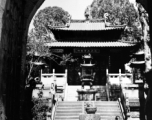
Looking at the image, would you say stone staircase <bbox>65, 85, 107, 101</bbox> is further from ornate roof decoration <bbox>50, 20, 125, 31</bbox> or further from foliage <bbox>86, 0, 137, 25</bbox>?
foliage <bbox>86, 0, 137, 25</bbox>

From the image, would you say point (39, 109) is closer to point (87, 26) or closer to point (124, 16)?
point (87, 26)

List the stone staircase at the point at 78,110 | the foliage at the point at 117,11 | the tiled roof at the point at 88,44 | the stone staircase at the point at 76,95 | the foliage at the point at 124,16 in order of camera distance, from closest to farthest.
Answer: the stone staircase at the point at 78,110, the stone staircase at the point at 76,95, the tiled roof at the point at 88,44, the foliage at the point at 124,16, the foliage at the point at 117,11

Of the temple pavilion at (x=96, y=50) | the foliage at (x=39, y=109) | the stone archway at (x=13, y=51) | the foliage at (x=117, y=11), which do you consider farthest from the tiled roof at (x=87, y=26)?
the stone archway at (x=13, y=51)

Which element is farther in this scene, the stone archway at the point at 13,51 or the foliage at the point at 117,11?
the foliage at the point at 117,11

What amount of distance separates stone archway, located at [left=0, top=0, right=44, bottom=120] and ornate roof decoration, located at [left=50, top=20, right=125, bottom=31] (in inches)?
751

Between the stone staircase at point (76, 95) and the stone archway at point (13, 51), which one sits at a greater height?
the stone archway at point (13, 51)

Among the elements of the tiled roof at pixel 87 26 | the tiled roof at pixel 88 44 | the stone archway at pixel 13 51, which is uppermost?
the tiled roof at pixel 87 26

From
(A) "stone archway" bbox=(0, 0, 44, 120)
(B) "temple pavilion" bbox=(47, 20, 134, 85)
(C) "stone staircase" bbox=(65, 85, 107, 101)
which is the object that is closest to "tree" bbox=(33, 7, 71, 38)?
(B) "temple pavilion" bbox=(47, 20, 134, 85)

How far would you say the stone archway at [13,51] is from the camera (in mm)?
4512

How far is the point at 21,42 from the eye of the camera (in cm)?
569

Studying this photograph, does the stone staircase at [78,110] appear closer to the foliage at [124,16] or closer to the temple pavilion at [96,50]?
the temple pavilion at [96,50]

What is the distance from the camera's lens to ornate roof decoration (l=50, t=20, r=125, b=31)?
979 inches

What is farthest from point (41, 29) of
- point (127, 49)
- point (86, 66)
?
point (86, 66)

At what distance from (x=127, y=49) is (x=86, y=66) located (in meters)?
7.09
